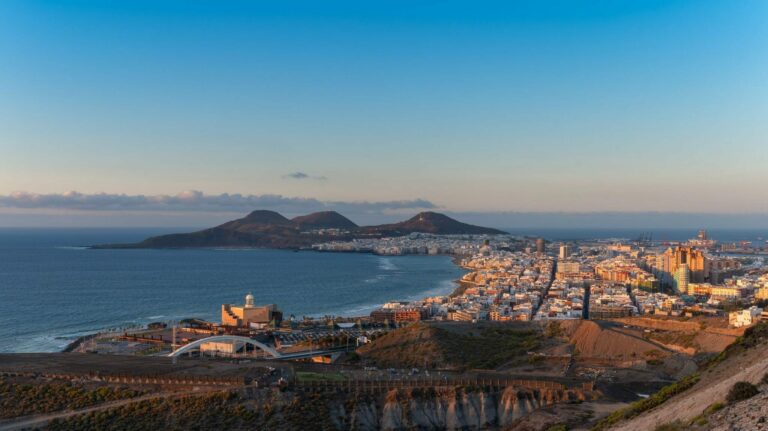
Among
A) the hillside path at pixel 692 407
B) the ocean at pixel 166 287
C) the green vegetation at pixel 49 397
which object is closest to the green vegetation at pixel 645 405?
the hillside path at pixel 692 407

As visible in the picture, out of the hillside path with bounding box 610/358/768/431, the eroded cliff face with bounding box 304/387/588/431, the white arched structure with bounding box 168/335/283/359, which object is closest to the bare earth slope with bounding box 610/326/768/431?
the hillside path with bounding box 610/358/768/431

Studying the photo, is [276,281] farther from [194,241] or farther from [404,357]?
[194,241]

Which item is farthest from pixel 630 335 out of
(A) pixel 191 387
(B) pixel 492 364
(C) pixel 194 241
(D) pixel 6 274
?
(C) pixel 194 241

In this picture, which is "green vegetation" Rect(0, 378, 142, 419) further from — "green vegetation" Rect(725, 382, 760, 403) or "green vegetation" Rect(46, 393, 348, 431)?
"green vegetation" Rect(725, 382, 760, 403)

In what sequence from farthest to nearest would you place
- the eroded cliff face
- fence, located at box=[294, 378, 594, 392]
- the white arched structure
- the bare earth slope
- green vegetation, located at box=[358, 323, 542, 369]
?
1. the white arched structure
2. green vegetation, located at box=[358, 323, 542, 369]
3. fence, located at box=[294, 378, 594, 392]
4. the eroded cliff face
5. the bare earth slope

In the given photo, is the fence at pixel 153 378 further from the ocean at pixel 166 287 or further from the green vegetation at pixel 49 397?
the ocean at pixel 166 287

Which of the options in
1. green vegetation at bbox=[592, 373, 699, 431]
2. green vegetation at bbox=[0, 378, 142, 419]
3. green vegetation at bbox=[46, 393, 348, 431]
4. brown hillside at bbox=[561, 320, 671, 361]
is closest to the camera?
green vegetation at bbox=[592, 373, 699, 431]
